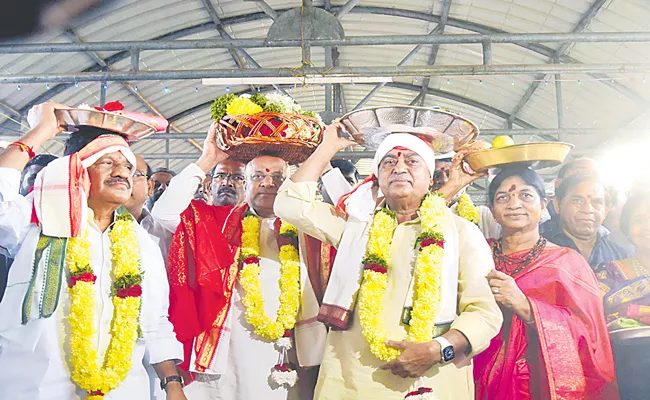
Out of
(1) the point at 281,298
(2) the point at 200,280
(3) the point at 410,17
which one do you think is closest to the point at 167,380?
(2) the point at 200,280

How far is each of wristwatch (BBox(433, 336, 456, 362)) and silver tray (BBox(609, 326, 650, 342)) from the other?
1.11 m

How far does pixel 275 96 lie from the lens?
338 cm

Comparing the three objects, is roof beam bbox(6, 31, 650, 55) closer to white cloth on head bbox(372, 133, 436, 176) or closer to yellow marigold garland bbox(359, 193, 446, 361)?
white cloth on head bbox(372, 133, 436, 176)

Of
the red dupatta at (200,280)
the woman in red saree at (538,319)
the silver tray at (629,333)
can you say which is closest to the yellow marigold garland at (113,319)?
the red dupatta at (200,280)

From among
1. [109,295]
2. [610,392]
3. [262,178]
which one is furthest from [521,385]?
[109,295]

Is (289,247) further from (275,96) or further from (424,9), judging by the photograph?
(424,9)

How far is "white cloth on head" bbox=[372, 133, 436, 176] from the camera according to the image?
293cm

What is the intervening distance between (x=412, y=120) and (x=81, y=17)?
6.95 meters

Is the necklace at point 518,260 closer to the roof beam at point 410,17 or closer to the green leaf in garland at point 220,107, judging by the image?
the green leaf in garland at point 220,107

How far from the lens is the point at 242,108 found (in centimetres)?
331

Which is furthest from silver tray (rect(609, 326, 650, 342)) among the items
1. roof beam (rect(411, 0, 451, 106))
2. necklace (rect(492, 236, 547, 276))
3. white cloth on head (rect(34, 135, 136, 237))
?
roof beam (rect(411, 0, 451, 106))

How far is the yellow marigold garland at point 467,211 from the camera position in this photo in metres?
3.39

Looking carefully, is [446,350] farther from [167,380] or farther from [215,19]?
Answer: [215,19]

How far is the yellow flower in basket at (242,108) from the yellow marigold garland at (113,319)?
901mm
